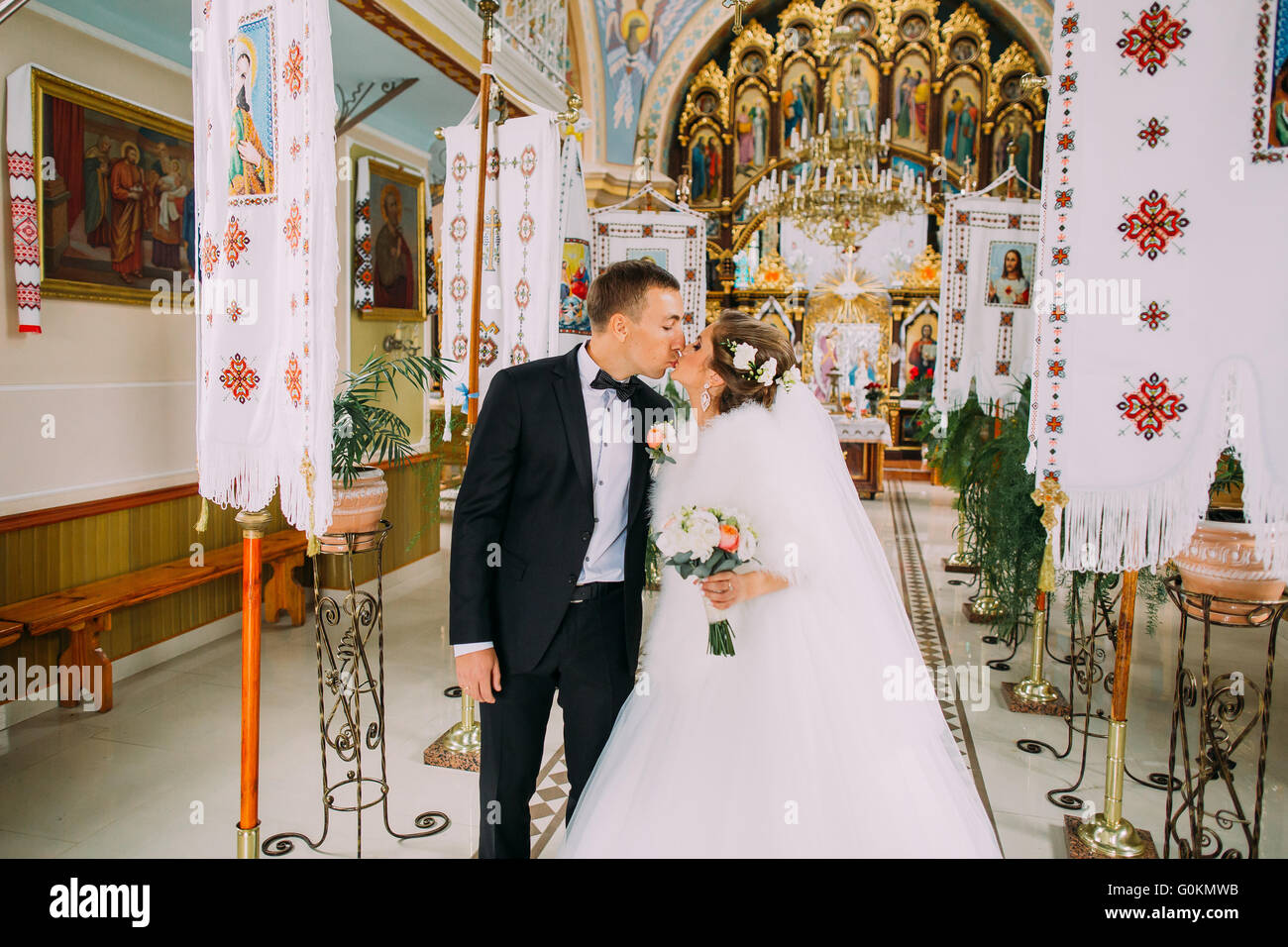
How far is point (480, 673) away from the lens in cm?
219

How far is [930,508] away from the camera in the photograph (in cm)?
1045

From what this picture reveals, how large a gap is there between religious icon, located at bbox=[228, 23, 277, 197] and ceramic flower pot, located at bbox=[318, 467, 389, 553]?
1208 millimetres

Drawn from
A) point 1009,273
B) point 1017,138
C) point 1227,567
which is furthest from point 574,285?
point 1017,138

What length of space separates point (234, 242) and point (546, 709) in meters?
1.52

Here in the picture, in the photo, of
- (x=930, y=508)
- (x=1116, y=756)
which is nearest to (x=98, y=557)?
(x=1116, y=756)

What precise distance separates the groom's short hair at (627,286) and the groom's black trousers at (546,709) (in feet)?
2.48

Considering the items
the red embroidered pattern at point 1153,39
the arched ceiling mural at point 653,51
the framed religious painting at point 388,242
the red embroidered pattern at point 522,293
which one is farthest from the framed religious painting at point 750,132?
the red embroidered pattern at point 1153,39

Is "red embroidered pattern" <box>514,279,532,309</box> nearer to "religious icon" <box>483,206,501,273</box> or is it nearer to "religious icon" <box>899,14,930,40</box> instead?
"religious icon" <box>483,206,501,273</box>

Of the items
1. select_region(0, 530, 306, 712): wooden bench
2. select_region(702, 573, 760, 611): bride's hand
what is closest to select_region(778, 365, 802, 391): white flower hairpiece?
select_region(702, 573, 760, 611): bride's hand

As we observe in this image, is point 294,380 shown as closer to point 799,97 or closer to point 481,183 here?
point 481,183

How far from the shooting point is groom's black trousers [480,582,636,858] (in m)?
2.28

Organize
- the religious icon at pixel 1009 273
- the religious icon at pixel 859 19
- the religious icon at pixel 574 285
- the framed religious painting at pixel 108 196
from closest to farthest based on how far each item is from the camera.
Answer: the framed religious painting at pixel 108 196
the religious icon at pixel 574 285
the religious icon at pixel 1009 273
the religious icon at pixel 859 19

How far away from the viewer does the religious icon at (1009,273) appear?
19.6 ft

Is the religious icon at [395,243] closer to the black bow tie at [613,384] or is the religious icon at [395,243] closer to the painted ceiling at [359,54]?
the painted ceiling at [359,54]
